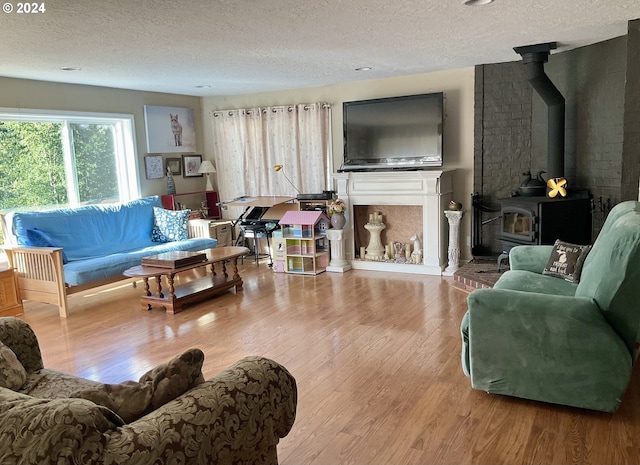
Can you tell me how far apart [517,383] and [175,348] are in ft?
7.76

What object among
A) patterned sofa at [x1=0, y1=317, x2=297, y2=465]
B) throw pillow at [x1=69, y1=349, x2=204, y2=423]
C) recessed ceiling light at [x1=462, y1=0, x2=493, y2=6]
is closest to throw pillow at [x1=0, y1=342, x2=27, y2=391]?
patterned sofa at [x1=0, y1=317, x2=297, y2=465]

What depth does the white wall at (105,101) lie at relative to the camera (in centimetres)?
523

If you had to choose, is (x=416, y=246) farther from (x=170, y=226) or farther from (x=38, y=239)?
(x=38, y=239)

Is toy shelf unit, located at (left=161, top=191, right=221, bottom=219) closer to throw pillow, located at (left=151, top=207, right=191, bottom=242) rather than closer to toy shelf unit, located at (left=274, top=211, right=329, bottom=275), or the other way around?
throw pillow, located at (left=151, top=207, right=191, bottom=242)

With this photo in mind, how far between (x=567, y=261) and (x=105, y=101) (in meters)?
5.30

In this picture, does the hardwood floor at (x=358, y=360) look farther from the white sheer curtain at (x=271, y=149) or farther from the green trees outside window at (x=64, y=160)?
the white sheer curtain at (x=271, y=149)

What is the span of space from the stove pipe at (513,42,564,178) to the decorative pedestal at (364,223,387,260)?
203 cm

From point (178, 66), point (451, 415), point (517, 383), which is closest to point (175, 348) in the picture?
point (451, 415)

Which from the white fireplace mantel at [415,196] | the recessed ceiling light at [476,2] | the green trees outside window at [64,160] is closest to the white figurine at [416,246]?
the white fireplace mantel at [415,196]

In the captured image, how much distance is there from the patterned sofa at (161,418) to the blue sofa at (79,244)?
2883 millimetres

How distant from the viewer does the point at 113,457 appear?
1.16m

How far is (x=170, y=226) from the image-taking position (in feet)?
19.9

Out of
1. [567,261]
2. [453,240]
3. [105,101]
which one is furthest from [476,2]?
[105,101]

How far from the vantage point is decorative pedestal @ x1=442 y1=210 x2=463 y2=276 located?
18.4 feet
